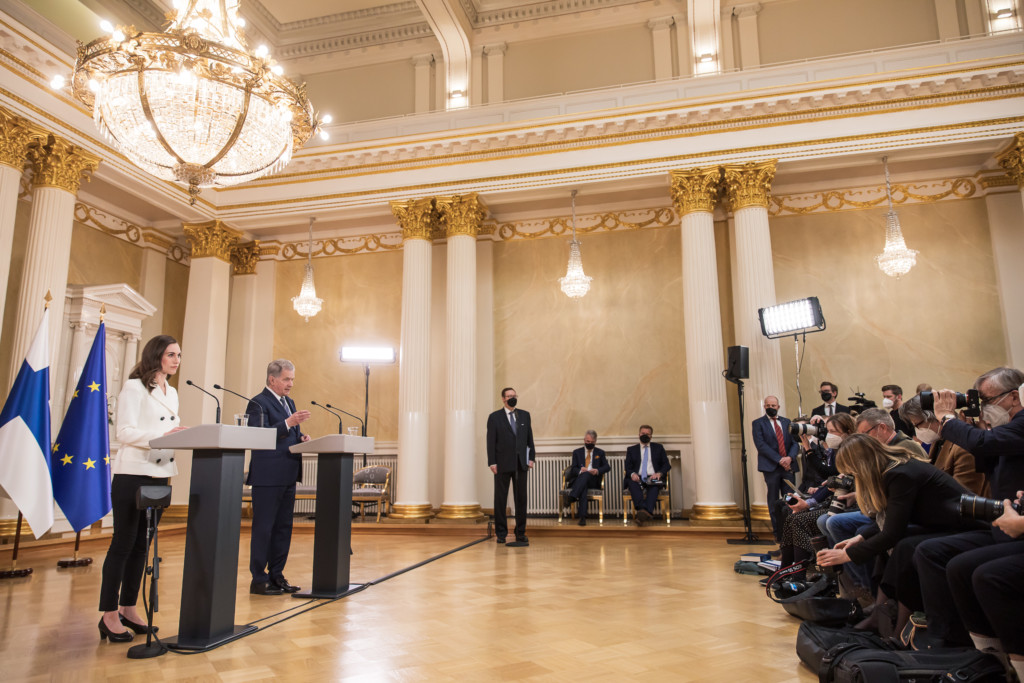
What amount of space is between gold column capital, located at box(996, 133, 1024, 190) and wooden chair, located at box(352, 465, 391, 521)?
8.81m

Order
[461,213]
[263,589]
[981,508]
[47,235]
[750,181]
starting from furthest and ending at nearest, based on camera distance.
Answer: [461,213] < [750,181] < [47,235] < [263,589] < [981,508]

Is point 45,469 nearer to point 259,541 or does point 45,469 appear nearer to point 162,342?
point 259,541

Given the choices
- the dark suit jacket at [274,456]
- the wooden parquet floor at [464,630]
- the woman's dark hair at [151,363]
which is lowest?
the wooden parquet floor at [464,630]

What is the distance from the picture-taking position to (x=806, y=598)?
10.8 ft

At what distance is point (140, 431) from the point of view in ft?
10.4

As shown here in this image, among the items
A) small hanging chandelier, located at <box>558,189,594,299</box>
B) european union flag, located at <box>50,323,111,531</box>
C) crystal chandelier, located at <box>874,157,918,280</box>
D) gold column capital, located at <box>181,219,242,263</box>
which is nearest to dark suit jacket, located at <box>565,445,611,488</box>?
small hanging chandelier, located at <box>558,189,594,299</box>

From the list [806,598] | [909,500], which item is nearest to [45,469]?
[806,598]

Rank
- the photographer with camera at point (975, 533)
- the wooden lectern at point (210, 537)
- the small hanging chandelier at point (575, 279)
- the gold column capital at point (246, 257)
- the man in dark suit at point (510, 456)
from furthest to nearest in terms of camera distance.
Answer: the gold column capital at point (246, 257) < the small hanging chandelier at point (575, 279) < the man in dark suit at point (510, 456) < the wooden lectern at point (210, 537) < the photographer with camera at point (975, 533)

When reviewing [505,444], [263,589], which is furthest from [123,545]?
[505,444]

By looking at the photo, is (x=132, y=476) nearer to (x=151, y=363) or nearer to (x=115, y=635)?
(x=151, y=363)

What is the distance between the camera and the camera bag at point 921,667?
206 cm

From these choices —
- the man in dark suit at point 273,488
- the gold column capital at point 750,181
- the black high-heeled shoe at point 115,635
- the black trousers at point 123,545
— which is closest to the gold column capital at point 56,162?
the man in dark suit at point 273,488

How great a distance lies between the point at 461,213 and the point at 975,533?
755 centimetres

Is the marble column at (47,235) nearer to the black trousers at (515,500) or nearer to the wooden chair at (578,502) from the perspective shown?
the black trousers at (515,500)
